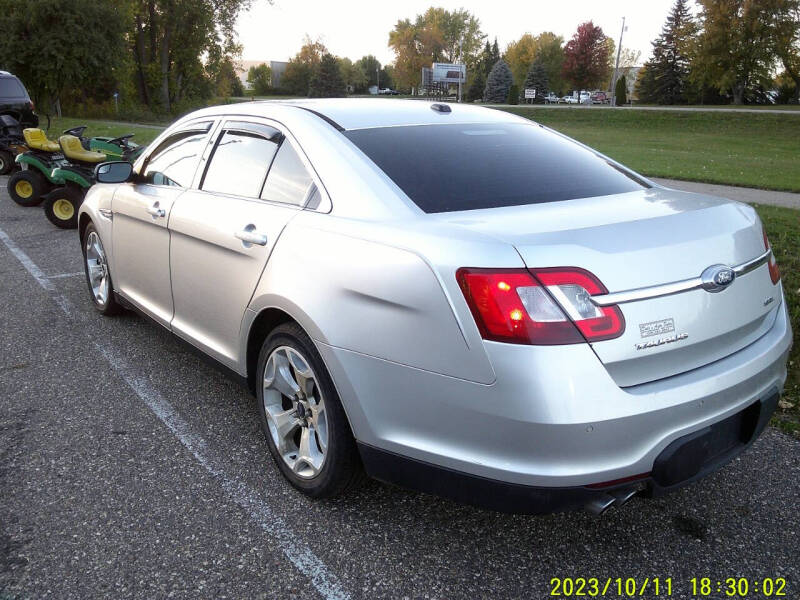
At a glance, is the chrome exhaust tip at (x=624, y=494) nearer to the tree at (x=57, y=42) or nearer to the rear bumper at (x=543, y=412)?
the rear bumper at (x=543, y=412)

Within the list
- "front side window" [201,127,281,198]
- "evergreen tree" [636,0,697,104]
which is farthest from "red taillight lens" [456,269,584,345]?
"evergreen tree" [636,0,697,104]

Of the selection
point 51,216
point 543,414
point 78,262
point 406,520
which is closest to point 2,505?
point 406,520

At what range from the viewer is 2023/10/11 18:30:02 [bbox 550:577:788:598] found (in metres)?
2.35

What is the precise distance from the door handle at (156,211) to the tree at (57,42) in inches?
1160

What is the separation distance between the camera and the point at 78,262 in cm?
730

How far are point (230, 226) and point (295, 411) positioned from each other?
0.91 metres

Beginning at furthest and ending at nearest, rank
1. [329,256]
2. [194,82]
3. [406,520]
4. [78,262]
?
1. [194,82]
2. [78,262]
3. [406,520]
4. [329,256]

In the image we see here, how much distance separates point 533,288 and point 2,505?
7.68 feet

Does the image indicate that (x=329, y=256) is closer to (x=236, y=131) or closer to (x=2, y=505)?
(x=236, y=131)

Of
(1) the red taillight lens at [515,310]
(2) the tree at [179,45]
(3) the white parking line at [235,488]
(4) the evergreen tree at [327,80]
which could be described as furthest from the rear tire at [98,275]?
(4) the evergreen tree at [327,80]

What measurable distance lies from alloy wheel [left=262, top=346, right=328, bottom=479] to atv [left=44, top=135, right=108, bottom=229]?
7.29m

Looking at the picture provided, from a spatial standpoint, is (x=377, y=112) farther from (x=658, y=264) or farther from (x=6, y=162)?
(x=6, y=162)

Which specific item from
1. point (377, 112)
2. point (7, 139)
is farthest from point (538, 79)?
point (377, 112)

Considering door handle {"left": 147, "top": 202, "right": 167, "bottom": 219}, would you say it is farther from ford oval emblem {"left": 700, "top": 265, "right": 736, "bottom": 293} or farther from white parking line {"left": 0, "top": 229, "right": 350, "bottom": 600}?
ford oval emblem {"left": 700, "top": 265, "right": 736, "bottom": 293}
